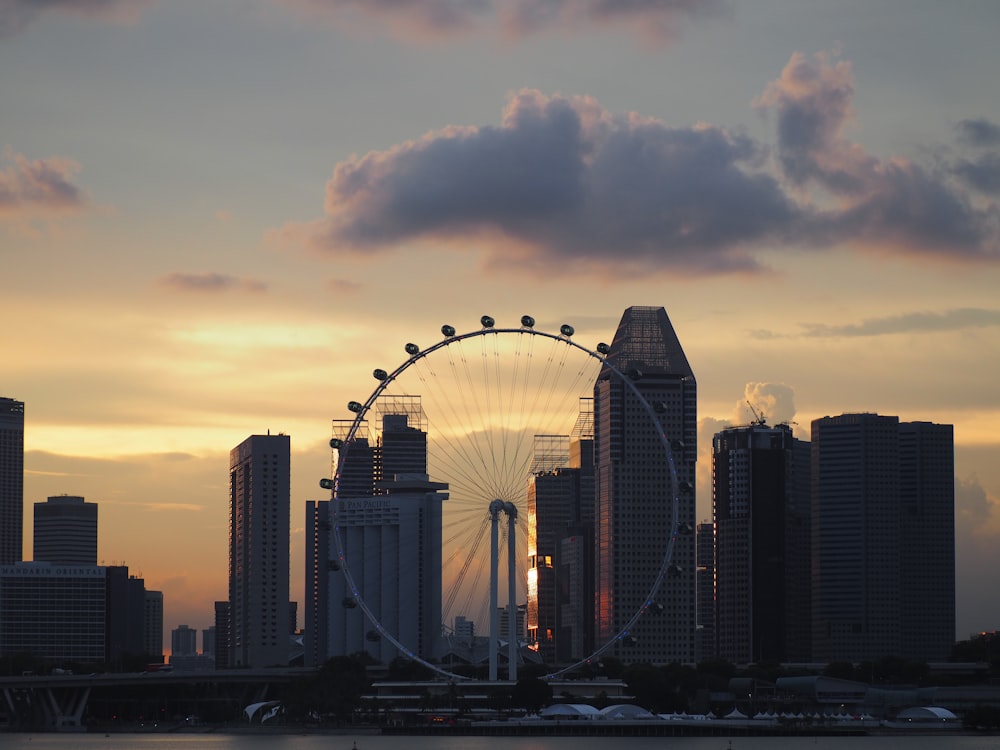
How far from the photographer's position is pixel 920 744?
155 metres

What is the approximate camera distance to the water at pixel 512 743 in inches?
→ 5842

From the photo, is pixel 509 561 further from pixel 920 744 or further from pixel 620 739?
pixel 920 744

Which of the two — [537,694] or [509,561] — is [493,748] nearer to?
[509,561]

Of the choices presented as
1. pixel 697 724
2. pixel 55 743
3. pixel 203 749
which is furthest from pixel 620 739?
pixel 55 743

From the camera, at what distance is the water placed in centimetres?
14838

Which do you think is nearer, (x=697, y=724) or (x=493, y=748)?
(x=493, y=748)

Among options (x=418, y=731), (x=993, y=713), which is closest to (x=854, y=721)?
(x=993, y=713)

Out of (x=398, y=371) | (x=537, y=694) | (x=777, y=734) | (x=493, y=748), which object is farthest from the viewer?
(x=537, y=694)

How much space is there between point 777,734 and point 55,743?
68.6 meters

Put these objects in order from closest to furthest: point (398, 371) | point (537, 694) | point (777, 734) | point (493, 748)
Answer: point (493, 748), point (398, 371), point (777, 734), point (537, 694)

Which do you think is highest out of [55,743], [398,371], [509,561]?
[398,371]

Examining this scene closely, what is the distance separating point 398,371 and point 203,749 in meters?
37.2

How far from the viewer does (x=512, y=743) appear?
156875 millimetres

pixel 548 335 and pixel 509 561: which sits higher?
pixel 548 335
